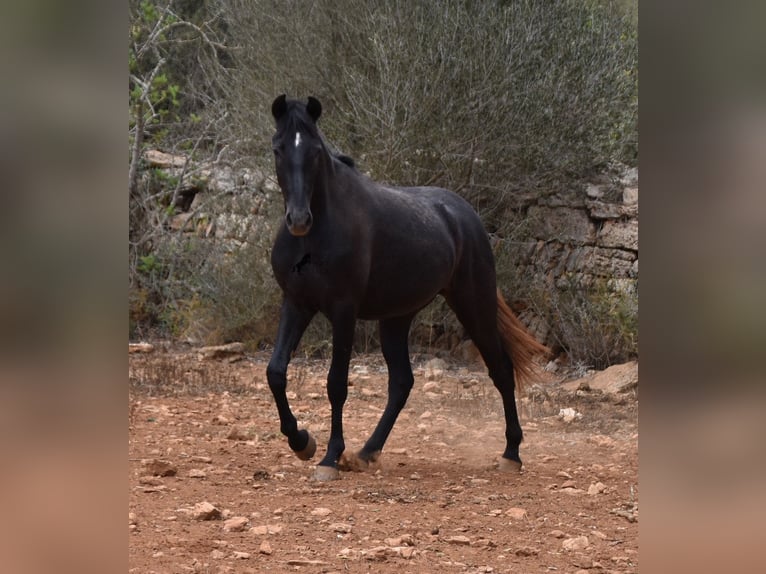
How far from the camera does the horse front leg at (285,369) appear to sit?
5207 millimetres

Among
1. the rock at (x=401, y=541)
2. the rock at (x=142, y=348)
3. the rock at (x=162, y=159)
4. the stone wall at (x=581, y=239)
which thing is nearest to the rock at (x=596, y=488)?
the rock at (x=401, y=541)

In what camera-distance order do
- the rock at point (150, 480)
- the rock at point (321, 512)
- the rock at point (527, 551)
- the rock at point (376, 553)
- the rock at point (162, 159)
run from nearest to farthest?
1. the rock at point (376, 553)
2. the rock at point (527, 551)
3. the rock at point (321, 512)
4. the rock at point (150, 480)
5. the rock at point (162, 159)

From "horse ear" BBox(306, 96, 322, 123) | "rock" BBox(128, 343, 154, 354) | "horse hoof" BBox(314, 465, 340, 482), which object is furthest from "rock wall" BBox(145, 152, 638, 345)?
"horse hoof" BBox(314, 465, 340, 482)

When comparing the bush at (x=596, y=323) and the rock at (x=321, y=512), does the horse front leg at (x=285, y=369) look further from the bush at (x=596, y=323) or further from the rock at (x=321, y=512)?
the bush at (x=596, y=323)

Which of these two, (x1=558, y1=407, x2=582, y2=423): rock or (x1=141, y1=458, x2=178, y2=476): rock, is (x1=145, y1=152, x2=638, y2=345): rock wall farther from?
(x1=141, y1=458, x2=178, y2=476): rock

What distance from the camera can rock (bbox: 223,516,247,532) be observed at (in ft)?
13.2

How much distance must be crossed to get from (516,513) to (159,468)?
1.93m
